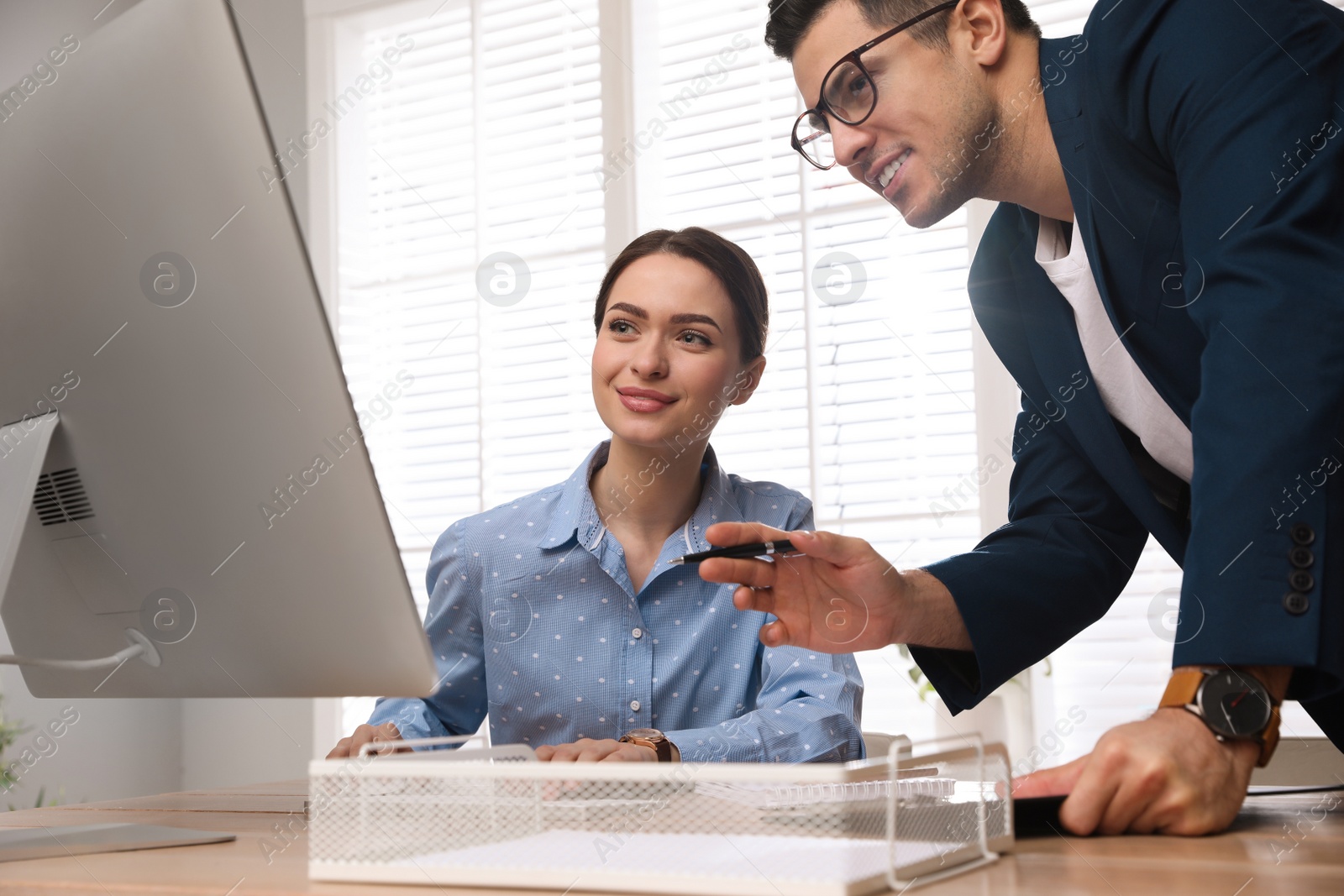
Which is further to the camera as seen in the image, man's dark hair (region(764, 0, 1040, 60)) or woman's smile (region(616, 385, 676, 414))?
woman's smile (region(616, 385, 676, 414))

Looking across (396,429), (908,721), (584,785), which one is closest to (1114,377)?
(584,785)

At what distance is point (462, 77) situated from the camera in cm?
351

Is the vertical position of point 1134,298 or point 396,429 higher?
point 396,429

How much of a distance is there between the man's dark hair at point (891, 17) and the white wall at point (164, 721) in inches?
97.6

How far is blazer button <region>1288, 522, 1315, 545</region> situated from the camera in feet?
2.17

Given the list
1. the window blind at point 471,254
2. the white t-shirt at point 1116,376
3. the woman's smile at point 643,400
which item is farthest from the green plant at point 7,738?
the white t-shirt at point 1116,376

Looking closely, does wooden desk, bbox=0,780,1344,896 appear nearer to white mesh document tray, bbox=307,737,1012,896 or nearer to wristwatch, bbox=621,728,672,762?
white mesh document tray, bbox=307,737,1012,896

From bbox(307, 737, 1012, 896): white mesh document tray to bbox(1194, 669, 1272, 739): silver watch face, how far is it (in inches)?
5.6

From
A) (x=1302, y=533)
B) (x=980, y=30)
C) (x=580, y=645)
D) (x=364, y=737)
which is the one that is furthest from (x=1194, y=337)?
(x=364, y=737)

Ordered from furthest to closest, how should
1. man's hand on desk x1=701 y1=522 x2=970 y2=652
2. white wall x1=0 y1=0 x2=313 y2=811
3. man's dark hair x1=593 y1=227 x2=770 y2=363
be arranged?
1. white wall x1=0 y1=0 x2=313 y2=811
2. man's dark hair x1=593 y1=227 x2=770 y2=363
3. man's hand on desk x1=701 y1=522 x2=970 y2=652

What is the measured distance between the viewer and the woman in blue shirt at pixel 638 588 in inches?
52.1

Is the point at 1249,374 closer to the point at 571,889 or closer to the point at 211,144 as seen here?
the point at 571,889

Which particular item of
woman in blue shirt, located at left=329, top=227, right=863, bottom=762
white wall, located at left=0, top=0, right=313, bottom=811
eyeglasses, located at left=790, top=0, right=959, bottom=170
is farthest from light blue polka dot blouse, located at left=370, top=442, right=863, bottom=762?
white wall, located at left=0, top=0, right=313, bottom=811

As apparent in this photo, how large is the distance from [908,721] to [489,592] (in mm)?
1637
